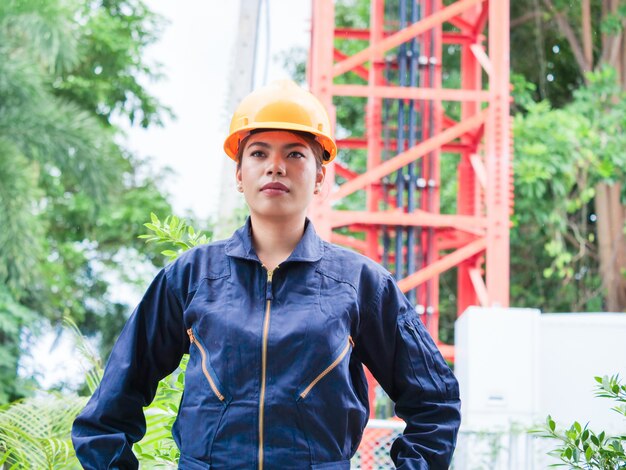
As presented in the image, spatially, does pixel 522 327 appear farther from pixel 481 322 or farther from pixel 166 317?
pixel 166 317

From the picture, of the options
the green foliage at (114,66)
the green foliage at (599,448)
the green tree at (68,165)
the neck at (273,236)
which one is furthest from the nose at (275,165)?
the green foliage at (114,66)

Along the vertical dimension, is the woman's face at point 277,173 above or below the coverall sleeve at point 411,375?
above

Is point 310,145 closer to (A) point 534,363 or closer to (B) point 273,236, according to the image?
(B) point 273,236

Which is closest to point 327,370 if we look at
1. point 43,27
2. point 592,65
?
point 43,27

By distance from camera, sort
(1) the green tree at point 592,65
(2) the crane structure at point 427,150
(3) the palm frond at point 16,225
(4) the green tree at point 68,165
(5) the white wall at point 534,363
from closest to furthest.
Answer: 1. (5) the white wall at point 534,363
2. (2) the crane structure at point 427,150
3. (3) the palm frond at point 16,225
4. (4) the green tree at point 68,165
5. (1) the green tree at point 592,65

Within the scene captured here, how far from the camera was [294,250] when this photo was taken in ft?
7.37

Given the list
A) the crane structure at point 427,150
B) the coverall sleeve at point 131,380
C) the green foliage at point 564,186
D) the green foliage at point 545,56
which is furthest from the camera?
the green foliage at point 545,56

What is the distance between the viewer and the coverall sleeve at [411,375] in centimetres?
222

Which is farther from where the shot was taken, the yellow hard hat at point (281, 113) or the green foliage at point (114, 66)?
the green foliage at point (114, 66)

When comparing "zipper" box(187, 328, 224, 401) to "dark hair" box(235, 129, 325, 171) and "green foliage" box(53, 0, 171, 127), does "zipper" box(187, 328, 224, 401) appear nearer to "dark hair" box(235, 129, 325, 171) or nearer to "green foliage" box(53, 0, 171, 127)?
"dark hair" box(235, 129, 325, 171)

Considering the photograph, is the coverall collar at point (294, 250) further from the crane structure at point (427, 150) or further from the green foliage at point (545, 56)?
the green foliage at point (545, 56)

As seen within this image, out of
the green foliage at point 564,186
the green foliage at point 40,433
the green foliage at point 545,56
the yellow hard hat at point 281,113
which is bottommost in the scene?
the green foliage at point 40,433

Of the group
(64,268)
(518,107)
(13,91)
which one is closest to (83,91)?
(64,268)

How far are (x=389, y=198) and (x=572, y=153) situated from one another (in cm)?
271
